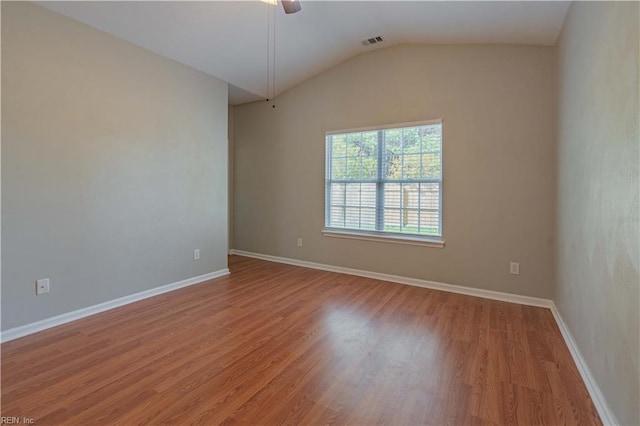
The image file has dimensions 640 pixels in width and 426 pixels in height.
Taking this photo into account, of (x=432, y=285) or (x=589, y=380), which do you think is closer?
(x=589, y=380)

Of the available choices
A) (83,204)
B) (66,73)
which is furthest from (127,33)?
(83,204)

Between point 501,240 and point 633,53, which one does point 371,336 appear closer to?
point 501,240

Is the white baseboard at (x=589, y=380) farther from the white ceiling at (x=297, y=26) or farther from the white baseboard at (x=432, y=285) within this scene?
the white ceiling at (x=297, y=26)

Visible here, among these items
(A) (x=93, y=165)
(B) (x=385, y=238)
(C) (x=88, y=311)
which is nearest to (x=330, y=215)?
(B) (x=385, y=238)

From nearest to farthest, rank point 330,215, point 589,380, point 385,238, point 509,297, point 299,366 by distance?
point 589,380 < point 299,366 < point 509,297 < point 385,238 < point 330,215

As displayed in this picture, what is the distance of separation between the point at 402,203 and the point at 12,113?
13.1 feet

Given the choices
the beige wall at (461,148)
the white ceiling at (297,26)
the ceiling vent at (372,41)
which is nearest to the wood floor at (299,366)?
the beige wall at (461,148)

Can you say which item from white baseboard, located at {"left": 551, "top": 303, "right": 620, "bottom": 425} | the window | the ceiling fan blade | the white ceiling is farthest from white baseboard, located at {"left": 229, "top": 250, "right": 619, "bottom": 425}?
the ceiling fan blade

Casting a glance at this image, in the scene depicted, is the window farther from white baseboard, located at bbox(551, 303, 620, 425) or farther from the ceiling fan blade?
the ceiling fan blade

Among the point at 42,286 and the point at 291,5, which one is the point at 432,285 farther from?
the point at 42,286

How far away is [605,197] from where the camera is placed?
5.64 feet

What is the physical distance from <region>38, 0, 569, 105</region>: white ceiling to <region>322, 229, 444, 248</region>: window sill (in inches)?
93.2

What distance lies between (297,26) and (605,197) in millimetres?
3290

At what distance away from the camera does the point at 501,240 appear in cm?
350
